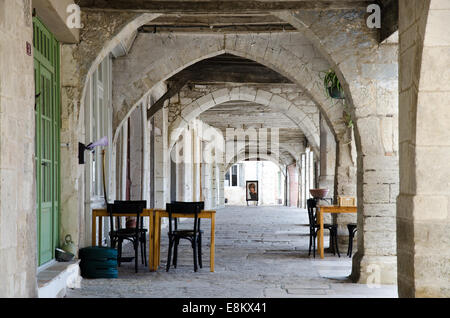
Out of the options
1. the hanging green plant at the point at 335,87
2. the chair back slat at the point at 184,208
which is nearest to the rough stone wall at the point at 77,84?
the chair back slat at the point at 184,208

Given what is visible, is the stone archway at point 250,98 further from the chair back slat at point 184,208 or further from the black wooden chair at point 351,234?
the chair back slat at point 184,208

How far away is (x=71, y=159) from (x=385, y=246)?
3.05 m

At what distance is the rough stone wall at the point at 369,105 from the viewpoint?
530cm

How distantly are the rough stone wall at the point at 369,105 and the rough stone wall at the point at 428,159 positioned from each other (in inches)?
71.1

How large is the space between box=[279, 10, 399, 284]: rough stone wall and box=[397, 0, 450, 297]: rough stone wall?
1.81 m

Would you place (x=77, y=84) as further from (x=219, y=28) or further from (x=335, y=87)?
(x=335, y=87)

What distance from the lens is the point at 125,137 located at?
8938 mm

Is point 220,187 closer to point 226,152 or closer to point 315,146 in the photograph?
point 226,152

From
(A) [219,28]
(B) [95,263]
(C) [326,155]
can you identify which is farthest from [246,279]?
(C) [326,155]

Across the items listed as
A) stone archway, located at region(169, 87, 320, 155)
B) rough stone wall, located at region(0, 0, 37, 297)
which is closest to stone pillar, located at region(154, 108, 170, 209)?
stone archway, located at region(169, 87, 320, 155)

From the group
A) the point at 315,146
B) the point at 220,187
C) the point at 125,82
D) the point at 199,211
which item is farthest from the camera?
the point at 220,187

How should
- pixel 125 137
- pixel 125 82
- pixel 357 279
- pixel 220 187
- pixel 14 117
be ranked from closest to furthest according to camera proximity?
pixel 14 117 < pixel 357 279 < pixel 125 82 < pixel 125 137 < pixel 220 187

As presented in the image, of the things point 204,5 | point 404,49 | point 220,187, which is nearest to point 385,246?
point 404,49

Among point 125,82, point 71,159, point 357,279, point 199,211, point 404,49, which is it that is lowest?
point 357,279
